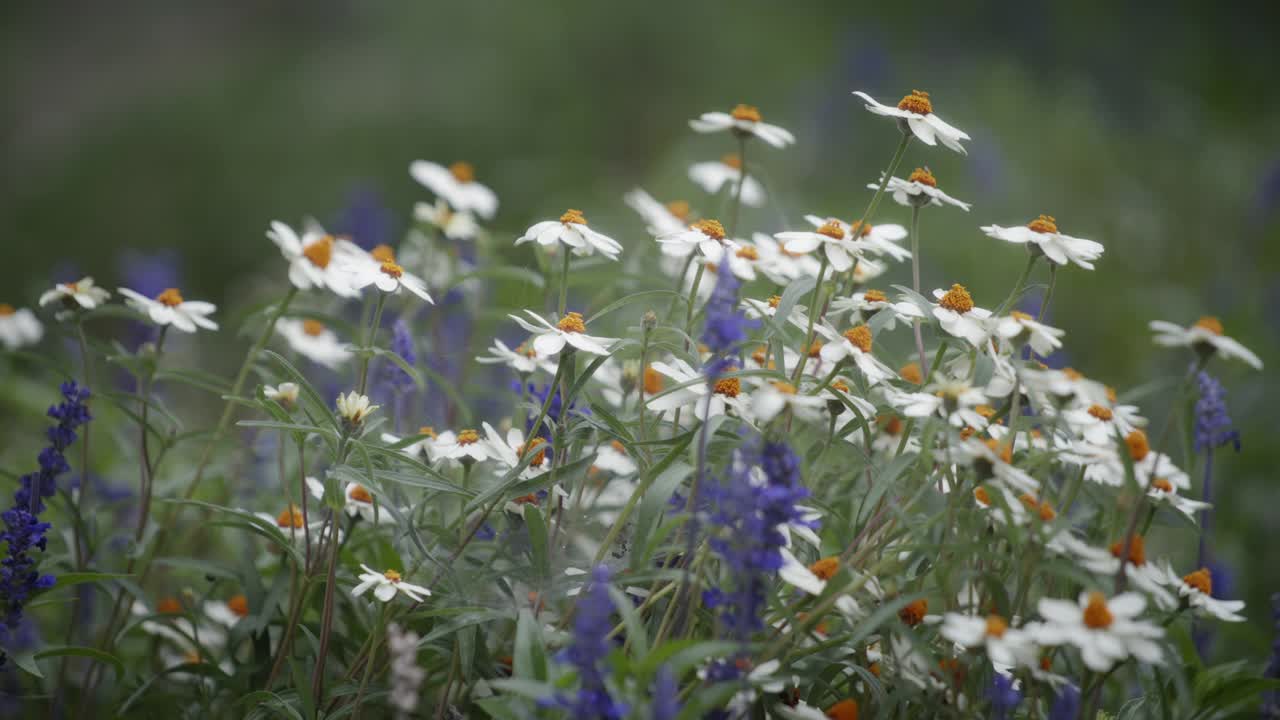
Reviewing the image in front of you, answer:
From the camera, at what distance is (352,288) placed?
115cm

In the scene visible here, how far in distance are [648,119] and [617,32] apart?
60cm

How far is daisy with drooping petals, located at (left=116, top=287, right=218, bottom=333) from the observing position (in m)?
1.18

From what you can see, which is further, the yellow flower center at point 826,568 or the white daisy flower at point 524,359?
the white daisy flower at point 524,359

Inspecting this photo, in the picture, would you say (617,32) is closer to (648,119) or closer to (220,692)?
(648,119)

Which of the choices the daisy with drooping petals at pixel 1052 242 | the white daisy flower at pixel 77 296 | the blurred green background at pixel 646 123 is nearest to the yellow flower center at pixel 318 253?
the white daisy flower at pixel 77 296

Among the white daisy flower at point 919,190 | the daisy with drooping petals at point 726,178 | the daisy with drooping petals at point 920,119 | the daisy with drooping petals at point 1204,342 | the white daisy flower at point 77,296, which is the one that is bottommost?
the white daisy flower at point 77,296

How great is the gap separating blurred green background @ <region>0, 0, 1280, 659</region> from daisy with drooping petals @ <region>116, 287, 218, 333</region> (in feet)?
5.07

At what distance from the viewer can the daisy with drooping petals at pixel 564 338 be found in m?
0.98

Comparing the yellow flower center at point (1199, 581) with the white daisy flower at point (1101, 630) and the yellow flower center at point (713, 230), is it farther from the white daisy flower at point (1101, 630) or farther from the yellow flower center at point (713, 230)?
the yellow flower center at point (713, 230)

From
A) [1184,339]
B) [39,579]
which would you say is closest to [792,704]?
[1184,339]

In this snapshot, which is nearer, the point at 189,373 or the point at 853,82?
the point at 189,373

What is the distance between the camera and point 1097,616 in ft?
2.74

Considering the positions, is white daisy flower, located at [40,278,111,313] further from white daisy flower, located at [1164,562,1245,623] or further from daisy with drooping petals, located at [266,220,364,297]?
white daisy flower, located at [1164,562,1245,623]

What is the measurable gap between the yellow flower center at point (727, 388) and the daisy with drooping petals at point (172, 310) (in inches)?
23.9
